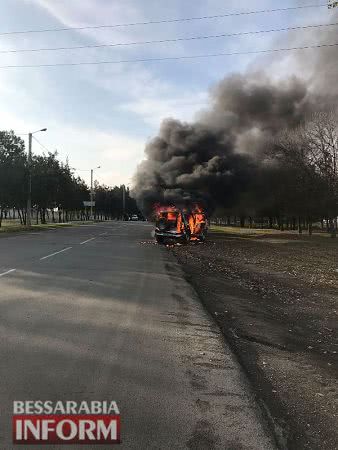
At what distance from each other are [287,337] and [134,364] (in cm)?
239

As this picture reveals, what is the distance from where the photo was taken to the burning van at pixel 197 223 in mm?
24094

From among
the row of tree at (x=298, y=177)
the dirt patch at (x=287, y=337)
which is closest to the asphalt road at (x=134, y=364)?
the dirt patch at (x=287, y=337)

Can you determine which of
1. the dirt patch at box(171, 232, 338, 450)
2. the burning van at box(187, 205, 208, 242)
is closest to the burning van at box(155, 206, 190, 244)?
the burning van at box(187, 205, 208, 242)

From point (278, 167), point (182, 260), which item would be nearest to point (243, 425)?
point (182, 260)

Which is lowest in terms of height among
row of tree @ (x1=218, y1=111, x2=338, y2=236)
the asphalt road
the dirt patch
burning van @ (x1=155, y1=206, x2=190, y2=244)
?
the dirt patch

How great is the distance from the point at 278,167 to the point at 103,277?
18758mm

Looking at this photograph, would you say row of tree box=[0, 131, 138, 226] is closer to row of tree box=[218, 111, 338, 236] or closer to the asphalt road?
row of tree box=[218, 111, 338, 236]

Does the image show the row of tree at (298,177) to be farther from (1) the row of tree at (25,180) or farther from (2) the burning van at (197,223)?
(1) the row of tree at (25,180)

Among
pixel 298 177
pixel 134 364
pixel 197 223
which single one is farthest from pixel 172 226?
pixel 134 364

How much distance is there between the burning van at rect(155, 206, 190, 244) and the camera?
78.0 ft

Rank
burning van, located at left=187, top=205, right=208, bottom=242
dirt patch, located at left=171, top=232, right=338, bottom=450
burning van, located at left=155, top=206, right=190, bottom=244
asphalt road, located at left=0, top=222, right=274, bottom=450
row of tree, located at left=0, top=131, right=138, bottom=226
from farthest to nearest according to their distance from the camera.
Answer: row of tree, located at left=0, top=131, right=138, bottom=226 < burning van, located at left=187, top=205, right=208, bottom=242 < burning van, located at left=155, top=206, right=190, bottom=244 < dirt patch, located at left=171, top=232, right=338, bottom=450 < asphalt road, located at left=0, top=222, right=274, bottom=450

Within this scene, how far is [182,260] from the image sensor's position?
16.2 metres

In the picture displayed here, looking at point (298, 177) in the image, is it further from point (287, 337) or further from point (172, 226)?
point (287, 337)

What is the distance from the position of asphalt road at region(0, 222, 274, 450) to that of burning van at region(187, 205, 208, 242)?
50.6 ft
